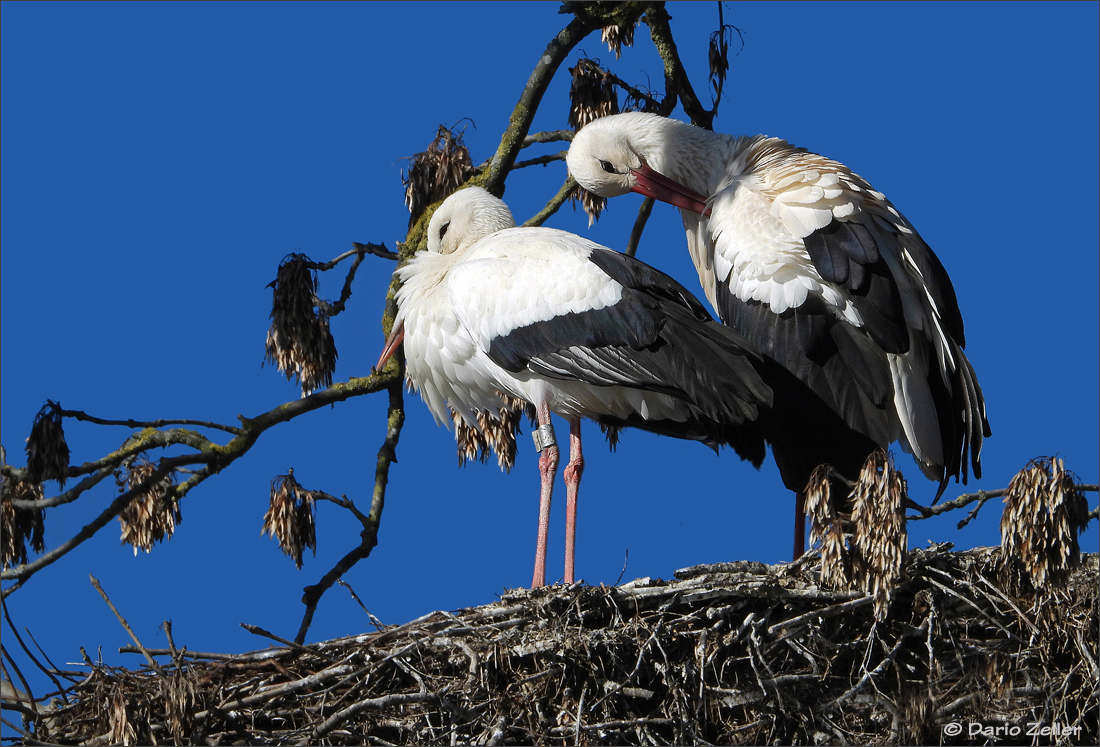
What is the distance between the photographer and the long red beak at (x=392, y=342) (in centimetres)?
719

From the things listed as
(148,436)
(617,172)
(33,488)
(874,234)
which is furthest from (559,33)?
(33,488)

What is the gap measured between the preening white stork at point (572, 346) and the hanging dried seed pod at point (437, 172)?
156 cm

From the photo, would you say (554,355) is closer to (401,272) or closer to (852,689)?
(401,272)

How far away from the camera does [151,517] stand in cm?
729

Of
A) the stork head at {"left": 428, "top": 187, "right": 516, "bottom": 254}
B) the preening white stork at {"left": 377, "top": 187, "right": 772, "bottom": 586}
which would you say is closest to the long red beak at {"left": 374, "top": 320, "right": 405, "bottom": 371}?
the preening white stork at {"left": 377, "top": 187, "right": 772, "bottom": 586}

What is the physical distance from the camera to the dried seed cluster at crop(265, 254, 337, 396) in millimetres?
7922

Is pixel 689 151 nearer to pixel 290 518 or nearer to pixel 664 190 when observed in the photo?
pixel 664 190

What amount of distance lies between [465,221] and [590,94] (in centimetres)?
207

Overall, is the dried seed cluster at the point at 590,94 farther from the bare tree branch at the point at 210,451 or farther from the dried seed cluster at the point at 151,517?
the dried seed cluster at the point at 151,517

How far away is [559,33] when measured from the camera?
8.21 metres

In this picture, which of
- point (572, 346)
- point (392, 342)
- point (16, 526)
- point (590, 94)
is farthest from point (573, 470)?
point (590, 94)

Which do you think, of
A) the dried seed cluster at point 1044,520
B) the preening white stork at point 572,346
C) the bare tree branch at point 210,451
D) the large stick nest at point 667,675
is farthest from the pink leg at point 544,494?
the dried seed cluster at point 1044,520

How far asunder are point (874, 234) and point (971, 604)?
184 cm

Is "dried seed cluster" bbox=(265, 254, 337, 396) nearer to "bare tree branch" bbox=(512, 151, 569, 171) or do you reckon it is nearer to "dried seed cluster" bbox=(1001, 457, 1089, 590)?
"bare tree branch" bbox=(512, 151, 569, 171)
